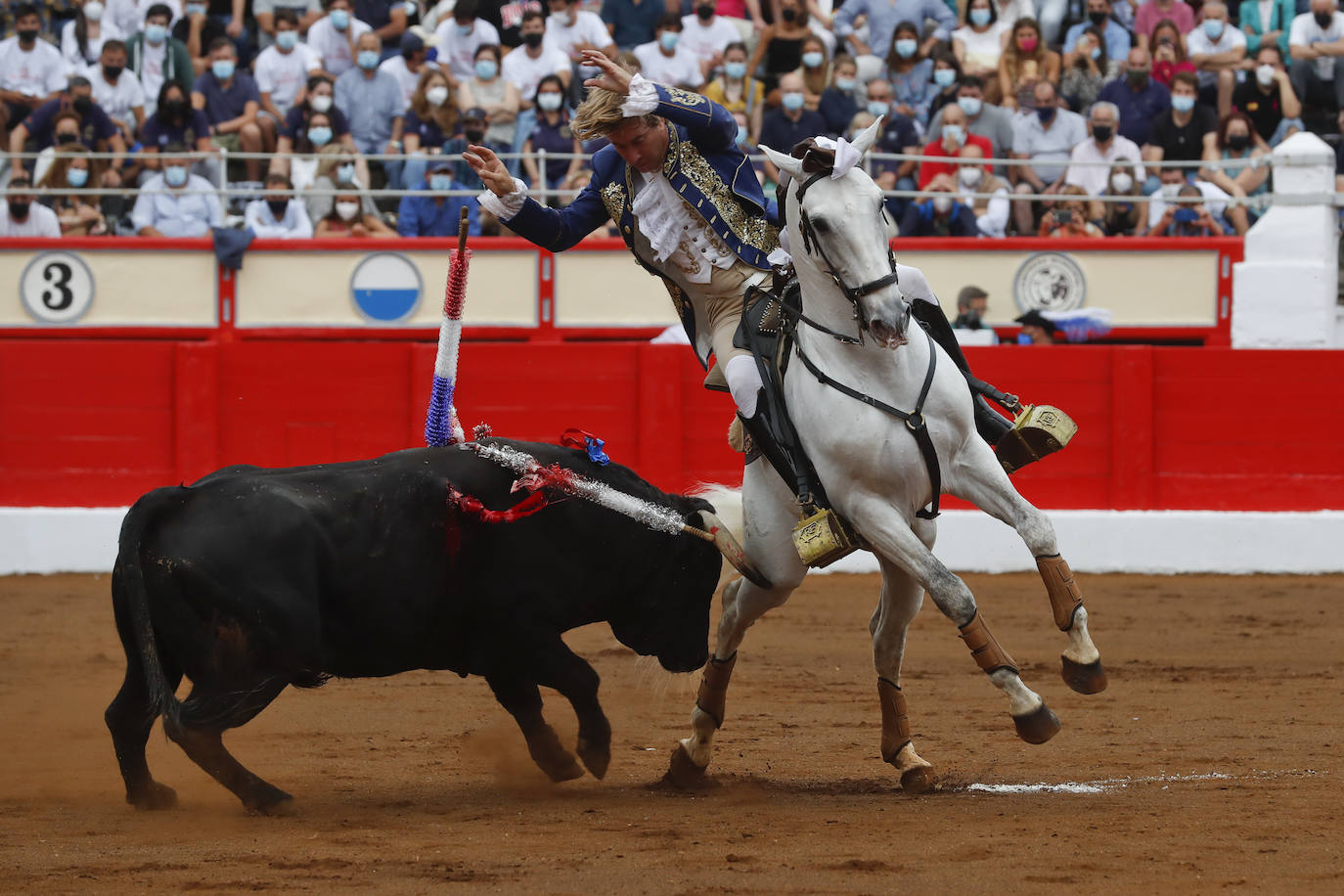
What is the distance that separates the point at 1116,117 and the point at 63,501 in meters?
7.59

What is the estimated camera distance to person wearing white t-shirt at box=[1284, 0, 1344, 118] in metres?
13.0

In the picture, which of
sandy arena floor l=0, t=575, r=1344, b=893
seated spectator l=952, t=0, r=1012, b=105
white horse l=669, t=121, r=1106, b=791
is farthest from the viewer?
seated spectator l=952, t=0, r=1012, b=105

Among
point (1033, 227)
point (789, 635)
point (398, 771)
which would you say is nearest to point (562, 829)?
point (398, 771)

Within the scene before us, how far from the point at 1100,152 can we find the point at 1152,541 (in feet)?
10.8

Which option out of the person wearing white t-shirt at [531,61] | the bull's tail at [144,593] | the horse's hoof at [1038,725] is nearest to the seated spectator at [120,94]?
the person wearing white t-shirt at [531,61]

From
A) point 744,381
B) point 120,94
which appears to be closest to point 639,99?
point 744,381

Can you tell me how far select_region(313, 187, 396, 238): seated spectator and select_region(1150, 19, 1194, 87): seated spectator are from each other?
580 cm

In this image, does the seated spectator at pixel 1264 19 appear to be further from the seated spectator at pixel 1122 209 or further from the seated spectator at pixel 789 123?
the seated spectator at pixel 789 123

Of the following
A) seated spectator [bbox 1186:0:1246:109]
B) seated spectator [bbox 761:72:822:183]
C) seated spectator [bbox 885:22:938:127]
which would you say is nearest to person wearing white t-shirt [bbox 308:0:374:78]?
seated spectator [bbox 761:72:822:183]

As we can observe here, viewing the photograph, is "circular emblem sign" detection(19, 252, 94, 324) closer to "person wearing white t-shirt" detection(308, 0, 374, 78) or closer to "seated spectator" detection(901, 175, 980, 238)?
"person wearing white t-shirt" detection(308, 0, 374, 78)

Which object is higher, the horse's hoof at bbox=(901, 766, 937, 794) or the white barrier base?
the horse's hoof at bbox=(901, 766, 937, 794)

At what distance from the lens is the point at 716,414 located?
35.7ft

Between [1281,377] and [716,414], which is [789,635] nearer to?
[716,414]

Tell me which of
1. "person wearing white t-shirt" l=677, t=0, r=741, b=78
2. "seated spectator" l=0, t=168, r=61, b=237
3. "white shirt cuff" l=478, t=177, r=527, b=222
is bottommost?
"seated spectator" l=0, t=168, r=61, b=237
